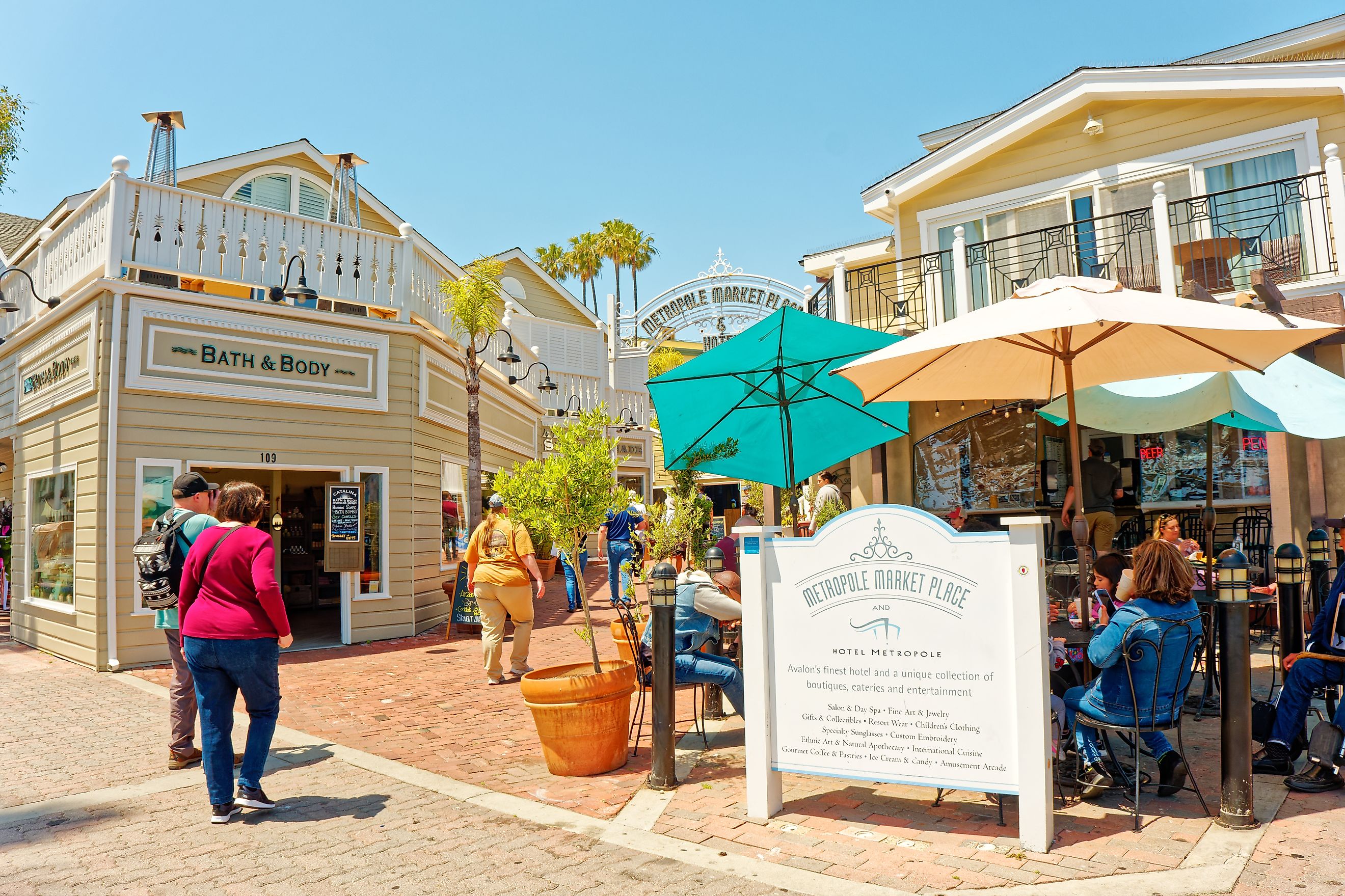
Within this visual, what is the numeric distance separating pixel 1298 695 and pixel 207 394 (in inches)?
400

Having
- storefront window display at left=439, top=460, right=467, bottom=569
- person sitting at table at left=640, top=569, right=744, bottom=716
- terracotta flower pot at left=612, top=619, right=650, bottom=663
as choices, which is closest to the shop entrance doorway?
storefront window display at left=439, top=460, right=467, bottom=569

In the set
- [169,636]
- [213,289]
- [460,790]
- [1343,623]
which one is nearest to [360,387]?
[213,289]

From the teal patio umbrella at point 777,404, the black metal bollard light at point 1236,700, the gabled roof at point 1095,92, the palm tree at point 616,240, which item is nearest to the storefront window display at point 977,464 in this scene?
the gabled roof at point 1095,92

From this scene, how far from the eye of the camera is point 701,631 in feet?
17.8

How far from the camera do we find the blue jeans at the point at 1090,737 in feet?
14.2

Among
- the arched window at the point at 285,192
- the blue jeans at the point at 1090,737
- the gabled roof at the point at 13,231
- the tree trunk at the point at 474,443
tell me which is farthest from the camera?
the gabled roof at the point at 13,231

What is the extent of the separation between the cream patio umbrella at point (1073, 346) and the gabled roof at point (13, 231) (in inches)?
719

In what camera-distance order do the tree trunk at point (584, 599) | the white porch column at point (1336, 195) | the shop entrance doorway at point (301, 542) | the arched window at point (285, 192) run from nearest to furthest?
the tree trunk at point (584, 599) < the white porch column at point (1336, 195) < the shop entrance doorway at point (301, 542) < the arched window at point (285, 192)

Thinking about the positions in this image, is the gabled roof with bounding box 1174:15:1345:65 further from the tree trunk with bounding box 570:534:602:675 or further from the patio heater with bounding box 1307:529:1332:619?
the tree trunk with bounding box 570:534:602:675

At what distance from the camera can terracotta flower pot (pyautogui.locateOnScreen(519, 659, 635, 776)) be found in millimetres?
5031

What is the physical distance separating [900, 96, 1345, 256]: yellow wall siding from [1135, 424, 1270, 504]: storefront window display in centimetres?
389

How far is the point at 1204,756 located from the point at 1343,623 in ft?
3.60

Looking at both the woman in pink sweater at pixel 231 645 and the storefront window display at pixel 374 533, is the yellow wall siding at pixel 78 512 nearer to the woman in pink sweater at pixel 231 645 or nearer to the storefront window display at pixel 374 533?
the storefront window display at pixel 374 533

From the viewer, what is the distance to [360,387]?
421 inches
